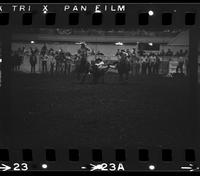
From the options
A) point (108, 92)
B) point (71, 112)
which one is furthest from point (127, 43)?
point (71, 112)

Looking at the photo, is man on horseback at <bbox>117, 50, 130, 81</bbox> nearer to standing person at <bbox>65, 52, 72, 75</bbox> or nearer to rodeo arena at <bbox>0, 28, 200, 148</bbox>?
rodeo arena at <bbox>0, 28, 200, 148</bbox>

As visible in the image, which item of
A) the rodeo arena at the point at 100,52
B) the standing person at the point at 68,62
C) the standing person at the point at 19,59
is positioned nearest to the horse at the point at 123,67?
the rodeo arena at the point at 100,52

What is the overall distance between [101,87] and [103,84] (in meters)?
0.02

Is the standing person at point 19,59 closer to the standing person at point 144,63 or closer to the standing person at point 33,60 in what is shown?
the standing person at point 33,60

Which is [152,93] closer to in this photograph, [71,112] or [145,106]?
[145,106]

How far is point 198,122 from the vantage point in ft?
8.45

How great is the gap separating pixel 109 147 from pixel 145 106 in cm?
26

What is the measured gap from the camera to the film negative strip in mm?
2553

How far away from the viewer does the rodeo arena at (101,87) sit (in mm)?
2559

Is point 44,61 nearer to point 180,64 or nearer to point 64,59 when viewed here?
point 64,59

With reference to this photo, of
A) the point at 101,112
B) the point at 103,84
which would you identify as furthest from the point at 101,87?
the point at 101,112

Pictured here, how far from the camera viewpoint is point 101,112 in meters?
2.58

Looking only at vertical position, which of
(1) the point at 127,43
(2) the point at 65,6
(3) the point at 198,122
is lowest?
(3) the point at 198,122

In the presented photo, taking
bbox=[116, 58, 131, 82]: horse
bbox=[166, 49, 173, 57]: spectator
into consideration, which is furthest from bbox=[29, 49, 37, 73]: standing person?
bbox=[166, 49, 173, 57]: spectator
